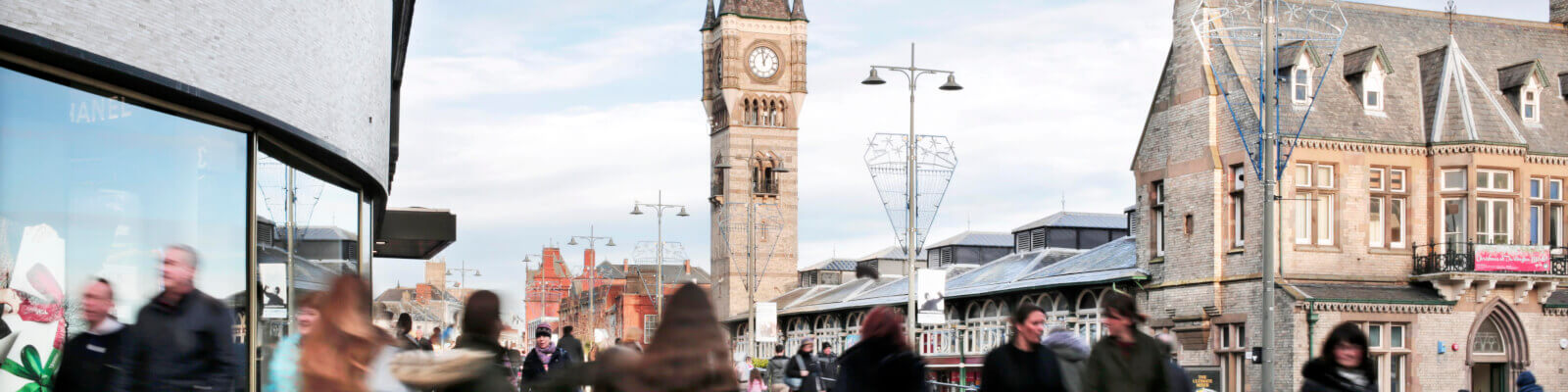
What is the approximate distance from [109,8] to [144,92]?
0.76 m

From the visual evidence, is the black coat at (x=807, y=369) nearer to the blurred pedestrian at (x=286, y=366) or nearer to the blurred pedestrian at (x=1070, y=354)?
the blurred pedestrian at (x=1070, y=354)

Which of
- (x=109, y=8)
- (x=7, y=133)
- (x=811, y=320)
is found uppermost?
(x=109, y=8)

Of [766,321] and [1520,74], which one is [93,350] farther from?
[1520,74]

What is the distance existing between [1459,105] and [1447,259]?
3.87m

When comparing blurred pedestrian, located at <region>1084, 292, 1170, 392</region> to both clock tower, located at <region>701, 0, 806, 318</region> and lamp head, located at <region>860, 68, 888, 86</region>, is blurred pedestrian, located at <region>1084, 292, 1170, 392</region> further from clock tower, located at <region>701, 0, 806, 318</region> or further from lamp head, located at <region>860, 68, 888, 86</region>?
clock tower, located at <region>701, 0, 806, 318</region>

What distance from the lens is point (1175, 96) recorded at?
39500 millimetres

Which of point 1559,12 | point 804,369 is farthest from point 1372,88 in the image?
point 804,369

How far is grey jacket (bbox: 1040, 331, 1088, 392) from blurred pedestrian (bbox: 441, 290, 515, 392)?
4.14 metres

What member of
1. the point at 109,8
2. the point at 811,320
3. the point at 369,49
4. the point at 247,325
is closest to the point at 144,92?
the point at 109,8

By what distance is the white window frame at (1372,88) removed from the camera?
125ft

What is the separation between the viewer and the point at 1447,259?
36969 millimetres

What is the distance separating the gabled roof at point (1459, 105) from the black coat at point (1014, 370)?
105 ft

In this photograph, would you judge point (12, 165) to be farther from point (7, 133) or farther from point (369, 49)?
point (369, 49)

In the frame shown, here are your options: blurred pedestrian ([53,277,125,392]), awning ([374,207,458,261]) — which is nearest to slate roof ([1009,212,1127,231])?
awning ([374,207,458,261])
